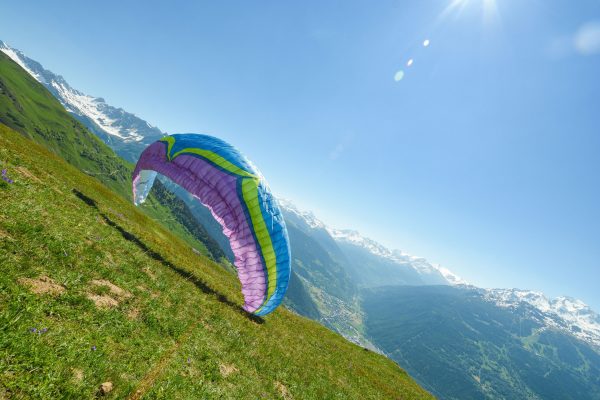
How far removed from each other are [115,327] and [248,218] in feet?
24.5

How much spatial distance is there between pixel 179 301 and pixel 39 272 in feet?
18.8

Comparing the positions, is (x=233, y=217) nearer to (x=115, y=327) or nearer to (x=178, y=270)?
(x=178, y=270)

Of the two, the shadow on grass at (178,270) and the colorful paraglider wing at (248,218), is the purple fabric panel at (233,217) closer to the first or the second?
the colorful paraglider wing at (248,218)

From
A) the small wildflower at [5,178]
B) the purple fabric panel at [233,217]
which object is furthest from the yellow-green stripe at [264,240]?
the small wildflower at [5,178]

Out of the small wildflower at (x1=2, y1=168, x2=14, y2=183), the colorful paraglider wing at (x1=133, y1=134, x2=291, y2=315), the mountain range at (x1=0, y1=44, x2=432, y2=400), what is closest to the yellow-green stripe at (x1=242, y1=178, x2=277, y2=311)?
the colorful paraglider wing at (x1=133, y1=134, x2=291, y2=315)

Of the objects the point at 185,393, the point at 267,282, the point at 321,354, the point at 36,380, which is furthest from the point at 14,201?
the point at 321,354

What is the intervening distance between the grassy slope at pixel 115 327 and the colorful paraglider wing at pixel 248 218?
213cm

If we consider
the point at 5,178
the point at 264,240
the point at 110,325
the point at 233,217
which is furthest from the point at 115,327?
the point at 5,178

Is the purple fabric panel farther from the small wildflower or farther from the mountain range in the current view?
the small wildflower

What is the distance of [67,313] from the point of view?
24.2ft

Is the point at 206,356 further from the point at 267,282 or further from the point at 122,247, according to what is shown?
the point at 122,247

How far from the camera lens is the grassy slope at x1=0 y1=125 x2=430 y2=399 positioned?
596 cm

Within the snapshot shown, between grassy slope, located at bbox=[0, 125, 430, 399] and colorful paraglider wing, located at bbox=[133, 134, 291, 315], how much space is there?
6.99ft

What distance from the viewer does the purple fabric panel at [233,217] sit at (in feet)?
48.9
